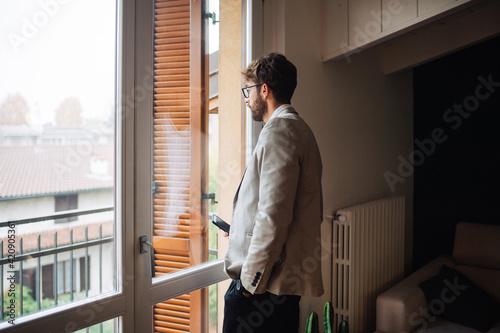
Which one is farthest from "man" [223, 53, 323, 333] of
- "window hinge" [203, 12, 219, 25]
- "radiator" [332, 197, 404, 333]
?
"radiator" [332, 197, 404, 333]

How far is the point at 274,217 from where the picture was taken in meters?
1.23

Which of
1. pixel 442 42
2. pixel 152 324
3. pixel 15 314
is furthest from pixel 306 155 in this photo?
pixel 442 42

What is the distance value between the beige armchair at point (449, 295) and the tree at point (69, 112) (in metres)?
1.96

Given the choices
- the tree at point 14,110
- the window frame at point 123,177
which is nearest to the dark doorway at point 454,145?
the window frame at point 123,177

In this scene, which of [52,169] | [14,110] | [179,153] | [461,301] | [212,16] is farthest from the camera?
[461,301]

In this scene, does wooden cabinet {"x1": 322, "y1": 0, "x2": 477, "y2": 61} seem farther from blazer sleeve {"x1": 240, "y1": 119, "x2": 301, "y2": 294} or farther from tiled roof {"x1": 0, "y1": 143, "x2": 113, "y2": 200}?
tiled roof {"x1": 0, "y1": 143, "x2": 113, "y2": 200}

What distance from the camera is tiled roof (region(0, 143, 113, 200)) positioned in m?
1.10

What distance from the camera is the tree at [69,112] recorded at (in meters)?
1.22

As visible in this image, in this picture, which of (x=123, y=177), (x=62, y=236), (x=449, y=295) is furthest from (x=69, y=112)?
(x=449, y=295)

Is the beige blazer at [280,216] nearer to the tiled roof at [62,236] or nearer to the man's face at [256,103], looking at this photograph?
the man's face at [256,103]

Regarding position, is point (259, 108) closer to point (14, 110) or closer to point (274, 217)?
point (274, 217)

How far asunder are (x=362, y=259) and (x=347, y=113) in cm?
97

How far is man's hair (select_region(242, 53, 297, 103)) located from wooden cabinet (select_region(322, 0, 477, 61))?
79 cm

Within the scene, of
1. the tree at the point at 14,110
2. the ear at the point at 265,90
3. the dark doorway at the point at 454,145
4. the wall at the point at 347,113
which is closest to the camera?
the tree at the point at 14,110
